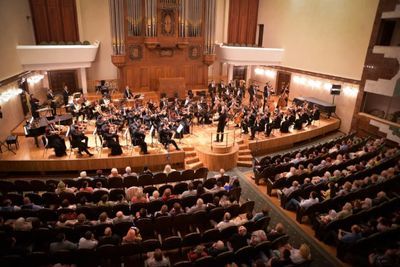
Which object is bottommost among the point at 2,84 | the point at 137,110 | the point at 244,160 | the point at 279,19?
the point at 244,160

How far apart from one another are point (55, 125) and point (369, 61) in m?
14.6

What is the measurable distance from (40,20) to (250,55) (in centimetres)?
1272

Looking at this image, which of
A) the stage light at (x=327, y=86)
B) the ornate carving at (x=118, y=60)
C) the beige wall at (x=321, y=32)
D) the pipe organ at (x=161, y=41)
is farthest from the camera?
the stage light at (x=327, y=86)

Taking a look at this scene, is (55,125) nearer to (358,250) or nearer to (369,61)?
(358,250)

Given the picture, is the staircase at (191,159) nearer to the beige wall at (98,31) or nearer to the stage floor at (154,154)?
the stage floor at (154,154)

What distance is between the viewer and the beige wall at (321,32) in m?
14.3

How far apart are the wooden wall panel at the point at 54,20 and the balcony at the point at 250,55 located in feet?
30.7

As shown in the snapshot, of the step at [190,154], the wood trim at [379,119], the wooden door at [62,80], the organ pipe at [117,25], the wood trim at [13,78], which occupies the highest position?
the organ pipe at [117,25]

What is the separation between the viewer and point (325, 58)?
1634 centimetres

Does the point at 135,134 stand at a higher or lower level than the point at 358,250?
higher

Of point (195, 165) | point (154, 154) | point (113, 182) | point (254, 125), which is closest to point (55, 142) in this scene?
point (113, 182)

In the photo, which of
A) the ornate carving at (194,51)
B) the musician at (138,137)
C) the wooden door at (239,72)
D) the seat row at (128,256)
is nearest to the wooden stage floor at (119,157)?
the musician at (138,137)

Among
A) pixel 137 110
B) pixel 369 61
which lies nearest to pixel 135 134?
pixel 137 110

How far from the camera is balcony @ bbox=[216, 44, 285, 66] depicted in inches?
747
